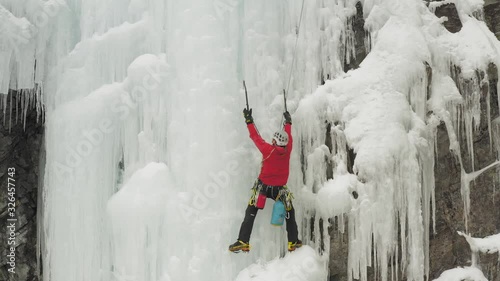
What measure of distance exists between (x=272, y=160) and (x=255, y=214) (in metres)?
0.59

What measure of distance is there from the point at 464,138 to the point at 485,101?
19.2 inches

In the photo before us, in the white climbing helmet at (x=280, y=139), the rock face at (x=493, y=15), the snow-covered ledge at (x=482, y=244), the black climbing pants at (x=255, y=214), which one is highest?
the rock face at (x=493, y=15)

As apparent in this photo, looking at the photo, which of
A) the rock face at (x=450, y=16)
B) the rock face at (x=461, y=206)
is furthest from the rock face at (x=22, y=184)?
the rock face at (x=450, y=16)

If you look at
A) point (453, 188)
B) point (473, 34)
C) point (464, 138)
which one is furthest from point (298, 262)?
point (473, 34)

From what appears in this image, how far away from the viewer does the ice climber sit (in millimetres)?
5090

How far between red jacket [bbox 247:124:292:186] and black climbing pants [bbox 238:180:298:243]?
7 cm

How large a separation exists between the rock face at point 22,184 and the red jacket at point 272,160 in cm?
326

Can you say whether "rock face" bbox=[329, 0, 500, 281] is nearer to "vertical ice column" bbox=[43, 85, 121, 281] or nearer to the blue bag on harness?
the blue bag on harness

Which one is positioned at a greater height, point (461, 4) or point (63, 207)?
point (461, 4)

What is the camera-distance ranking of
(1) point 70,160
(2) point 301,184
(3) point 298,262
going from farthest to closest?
1. (1) point 70,160
2. (2) point 301,184
3. (3) point 298,262

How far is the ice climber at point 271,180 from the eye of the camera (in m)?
5.09

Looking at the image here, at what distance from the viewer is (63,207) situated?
6.17 metres

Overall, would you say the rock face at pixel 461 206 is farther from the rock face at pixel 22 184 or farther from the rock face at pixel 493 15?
the rock face at pixel 22 184

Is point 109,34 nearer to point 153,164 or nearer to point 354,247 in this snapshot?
point 153,164
